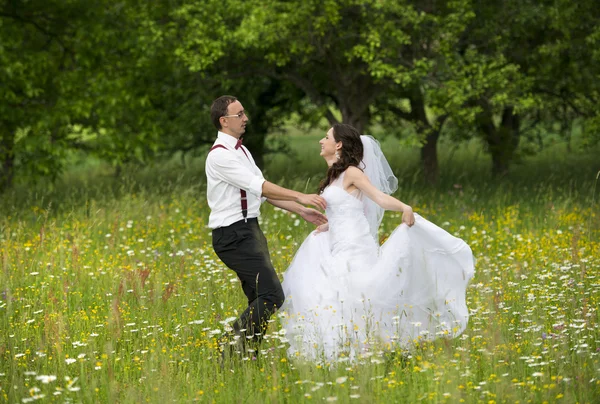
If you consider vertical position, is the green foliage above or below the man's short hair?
above

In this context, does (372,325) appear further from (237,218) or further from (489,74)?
(489,74)

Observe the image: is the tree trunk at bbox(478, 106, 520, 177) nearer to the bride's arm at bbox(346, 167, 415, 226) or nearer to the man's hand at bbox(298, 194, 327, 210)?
the bride's arm at bbox(346, 167, 415, 226)

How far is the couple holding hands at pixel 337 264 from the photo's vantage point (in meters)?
6.03

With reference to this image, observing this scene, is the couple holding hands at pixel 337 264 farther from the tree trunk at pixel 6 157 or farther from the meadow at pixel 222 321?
the tree trunk at pixel 6 157

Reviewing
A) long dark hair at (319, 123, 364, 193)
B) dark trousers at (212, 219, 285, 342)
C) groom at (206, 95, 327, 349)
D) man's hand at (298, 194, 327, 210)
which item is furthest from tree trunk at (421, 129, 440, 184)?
dark trousers at (212, 219, 285, 342)

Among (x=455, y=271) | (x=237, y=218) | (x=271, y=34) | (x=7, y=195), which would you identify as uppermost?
(x=271, y=34)

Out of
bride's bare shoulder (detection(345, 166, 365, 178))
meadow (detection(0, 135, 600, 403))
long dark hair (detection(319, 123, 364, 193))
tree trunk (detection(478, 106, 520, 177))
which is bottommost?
meadow (detection(0, 135, 600, 403))

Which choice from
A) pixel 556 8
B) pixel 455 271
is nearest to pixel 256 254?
pixel 455 271

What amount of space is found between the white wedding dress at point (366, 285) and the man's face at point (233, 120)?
889 millimetres

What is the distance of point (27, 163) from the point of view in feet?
49.6

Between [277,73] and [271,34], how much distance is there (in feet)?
9.49

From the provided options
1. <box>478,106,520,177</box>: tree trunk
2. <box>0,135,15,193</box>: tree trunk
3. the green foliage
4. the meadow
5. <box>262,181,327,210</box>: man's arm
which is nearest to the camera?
the meadow

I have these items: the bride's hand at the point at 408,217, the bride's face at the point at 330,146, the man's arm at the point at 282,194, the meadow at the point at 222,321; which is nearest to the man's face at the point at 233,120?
the man's arm at the point at 282,194

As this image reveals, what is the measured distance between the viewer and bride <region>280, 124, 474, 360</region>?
603 cm
